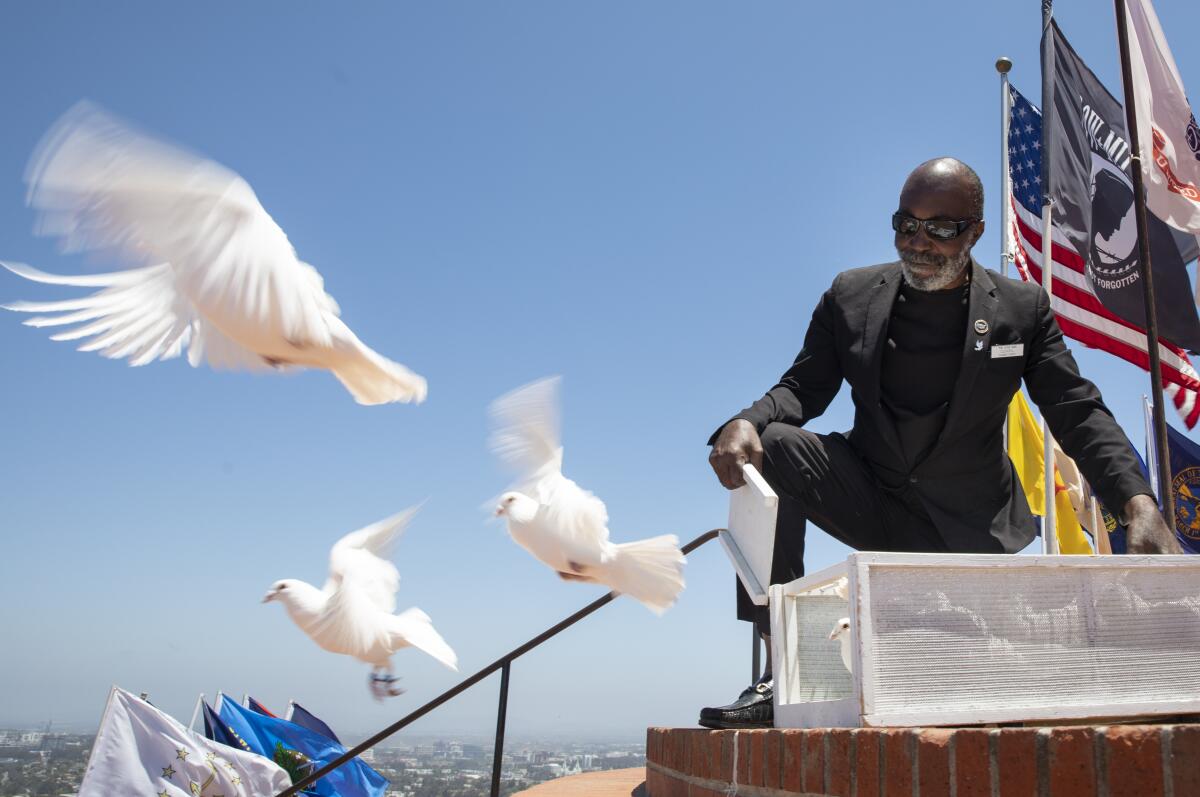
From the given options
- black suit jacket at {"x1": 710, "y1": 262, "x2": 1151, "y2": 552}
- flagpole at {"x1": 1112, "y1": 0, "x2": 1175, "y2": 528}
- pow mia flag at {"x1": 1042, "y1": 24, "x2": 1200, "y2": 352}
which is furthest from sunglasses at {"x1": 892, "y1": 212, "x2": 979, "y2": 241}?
pow mia flag at {"x1": 1042, "y1": 24, "x2": 1200, "y2": 352}

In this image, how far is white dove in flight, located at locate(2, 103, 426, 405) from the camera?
13.1 feet

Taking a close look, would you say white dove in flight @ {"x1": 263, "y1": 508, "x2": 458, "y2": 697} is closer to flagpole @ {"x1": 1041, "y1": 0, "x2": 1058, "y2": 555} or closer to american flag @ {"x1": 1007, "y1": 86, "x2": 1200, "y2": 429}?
flagpole @ {"x1": 1041, "y1": 0, "x2": 1058, "y2": 555}

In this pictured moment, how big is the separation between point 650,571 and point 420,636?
4.90 ft

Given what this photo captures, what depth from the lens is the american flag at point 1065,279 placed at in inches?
301

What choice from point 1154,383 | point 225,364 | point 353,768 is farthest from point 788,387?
point 353,768

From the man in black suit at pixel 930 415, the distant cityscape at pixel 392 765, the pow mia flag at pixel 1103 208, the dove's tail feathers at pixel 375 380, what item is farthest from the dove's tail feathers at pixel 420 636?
the pow mia flag at pixel 1103 208

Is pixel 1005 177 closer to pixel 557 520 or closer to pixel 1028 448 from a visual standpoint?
pixel 1028 448

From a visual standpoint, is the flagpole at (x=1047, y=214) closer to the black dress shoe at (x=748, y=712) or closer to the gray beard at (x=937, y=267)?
the gray beard at (x=937, y=267)

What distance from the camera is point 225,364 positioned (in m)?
4.60

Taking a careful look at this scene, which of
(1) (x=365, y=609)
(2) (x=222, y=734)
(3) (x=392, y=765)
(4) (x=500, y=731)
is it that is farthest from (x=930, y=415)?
(3) (x=392, y=765)

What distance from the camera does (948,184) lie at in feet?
8.50

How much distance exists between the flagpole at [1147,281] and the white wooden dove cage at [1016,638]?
1.63 metres

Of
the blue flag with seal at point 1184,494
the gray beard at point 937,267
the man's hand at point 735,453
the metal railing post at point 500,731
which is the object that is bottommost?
the metal railing post at point 500,731

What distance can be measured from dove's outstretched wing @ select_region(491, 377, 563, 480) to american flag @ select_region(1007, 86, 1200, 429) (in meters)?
4.14
